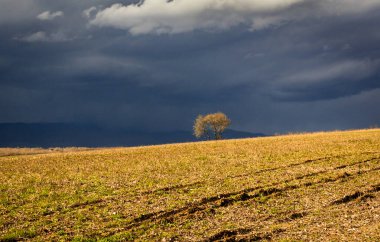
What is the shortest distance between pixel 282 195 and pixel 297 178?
6914 millimetres

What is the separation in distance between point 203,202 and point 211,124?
139 metres

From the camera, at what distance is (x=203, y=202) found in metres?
28.7

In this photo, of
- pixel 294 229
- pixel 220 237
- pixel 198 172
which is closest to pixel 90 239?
pixel 220 237

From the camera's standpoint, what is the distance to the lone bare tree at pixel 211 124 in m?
165

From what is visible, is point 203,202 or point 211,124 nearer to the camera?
point 203,202

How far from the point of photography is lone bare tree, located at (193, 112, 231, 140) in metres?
165

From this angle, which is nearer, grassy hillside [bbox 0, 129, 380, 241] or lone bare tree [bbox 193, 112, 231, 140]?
grassy hillside [bbox 0, 129, 380, 241]

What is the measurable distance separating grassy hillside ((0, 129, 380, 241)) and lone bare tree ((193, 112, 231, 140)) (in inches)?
4548

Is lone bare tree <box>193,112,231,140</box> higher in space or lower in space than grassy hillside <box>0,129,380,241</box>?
higher

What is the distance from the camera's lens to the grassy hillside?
21969 millimetres

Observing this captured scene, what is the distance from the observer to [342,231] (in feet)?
67.9

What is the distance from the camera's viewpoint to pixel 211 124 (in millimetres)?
167125

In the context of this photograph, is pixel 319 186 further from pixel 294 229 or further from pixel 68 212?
pixel 68 212

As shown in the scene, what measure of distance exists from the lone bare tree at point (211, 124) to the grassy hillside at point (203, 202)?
379 feet
